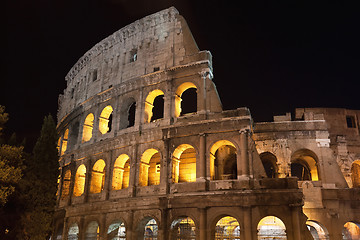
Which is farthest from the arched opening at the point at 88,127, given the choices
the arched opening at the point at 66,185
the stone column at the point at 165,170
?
the stone column at the point at 165,170

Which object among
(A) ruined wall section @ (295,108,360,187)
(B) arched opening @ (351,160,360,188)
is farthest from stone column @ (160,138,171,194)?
(B) arched opening @ (351,160,360,188)

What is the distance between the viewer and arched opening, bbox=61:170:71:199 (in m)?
24.2

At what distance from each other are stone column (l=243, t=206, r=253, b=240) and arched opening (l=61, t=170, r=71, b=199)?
14773 mm

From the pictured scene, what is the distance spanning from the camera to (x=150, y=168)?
2039 cm

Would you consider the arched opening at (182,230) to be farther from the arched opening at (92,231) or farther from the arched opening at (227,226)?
the arched opening at (92,231)

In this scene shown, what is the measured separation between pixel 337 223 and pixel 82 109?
64.6 feet

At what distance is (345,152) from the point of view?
2148 centimetres

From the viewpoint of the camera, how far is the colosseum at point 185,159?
15.9 meters

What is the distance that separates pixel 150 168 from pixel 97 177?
430cm

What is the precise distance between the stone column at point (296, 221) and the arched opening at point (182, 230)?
498cm

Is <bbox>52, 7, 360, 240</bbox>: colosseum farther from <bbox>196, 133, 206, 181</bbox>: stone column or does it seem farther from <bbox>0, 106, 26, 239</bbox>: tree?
<bbox>0, 106, 26, 239</bbox>: tree

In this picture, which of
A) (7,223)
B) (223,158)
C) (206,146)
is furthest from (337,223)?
(7,223)

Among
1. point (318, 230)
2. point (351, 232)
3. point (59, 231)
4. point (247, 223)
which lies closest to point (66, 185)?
point (59, 231)

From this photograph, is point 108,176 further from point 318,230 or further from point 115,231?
point 318,230
